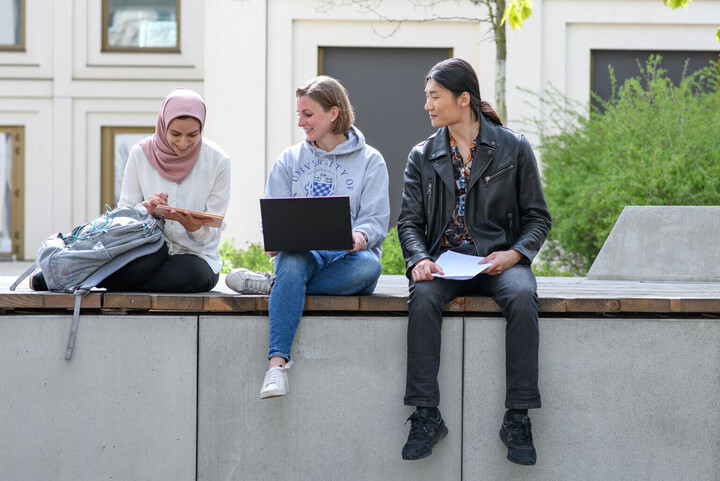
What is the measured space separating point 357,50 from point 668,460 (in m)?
9.41

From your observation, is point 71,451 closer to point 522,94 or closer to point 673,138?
point 673,138

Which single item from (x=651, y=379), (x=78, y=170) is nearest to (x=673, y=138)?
(x=651, y=379)

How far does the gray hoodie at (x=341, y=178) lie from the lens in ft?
15.0

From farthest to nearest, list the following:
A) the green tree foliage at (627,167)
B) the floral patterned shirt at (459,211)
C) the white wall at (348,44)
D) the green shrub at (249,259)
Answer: the white wall at (348,44)
the green shrub at (249,259)
the green tree foliage at (627,167)
the floral patterned shirt at (459,211)

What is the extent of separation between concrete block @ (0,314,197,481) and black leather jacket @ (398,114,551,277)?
4.28ft

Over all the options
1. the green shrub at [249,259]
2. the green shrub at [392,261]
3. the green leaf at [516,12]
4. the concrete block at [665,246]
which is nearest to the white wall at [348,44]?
the green shrub at [249,259]

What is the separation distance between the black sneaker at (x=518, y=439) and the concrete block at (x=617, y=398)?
0.47 ft

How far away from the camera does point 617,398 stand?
4.23m

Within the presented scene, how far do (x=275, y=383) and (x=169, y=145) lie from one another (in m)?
1.48

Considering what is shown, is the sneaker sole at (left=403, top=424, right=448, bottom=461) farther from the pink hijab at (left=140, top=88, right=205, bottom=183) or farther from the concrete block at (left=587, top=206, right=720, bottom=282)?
the concrete block at (left=587, top=206, right=720, bottom=282)

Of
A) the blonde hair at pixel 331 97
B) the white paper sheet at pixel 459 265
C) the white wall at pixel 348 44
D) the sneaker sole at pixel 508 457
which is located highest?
the white wall at pixel 348 44

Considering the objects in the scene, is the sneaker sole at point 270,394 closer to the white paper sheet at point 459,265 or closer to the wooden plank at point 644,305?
the white paper sheet at point 459,265

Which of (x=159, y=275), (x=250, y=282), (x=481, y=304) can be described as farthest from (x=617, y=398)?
(x=159, y=275)

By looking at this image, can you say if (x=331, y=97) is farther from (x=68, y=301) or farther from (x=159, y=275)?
(x=68, y=301)
